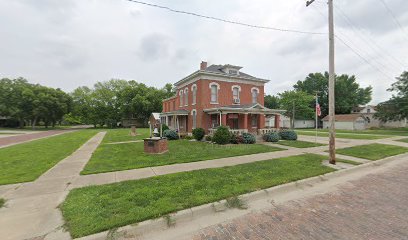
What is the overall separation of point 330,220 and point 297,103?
52234mm

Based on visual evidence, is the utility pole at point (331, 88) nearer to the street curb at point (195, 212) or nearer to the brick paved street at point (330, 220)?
the street curb at point (195, 212)

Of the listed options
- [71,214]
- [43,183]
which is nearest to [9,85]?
[43,183]

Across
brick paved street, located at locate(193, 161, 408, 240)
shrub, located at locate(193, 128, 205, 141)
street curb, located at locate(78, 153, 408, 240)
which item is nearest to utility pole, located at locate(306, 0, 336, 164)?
street curb, located at locate(78, 153, 408, 240)

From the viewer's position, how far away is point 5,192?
579 cm

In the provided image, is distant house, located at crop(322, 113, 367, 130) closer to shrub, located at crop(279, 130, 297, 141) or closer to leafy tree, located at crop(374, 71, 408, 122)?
leafy tree, located at crop(374, 71, 408, 122)

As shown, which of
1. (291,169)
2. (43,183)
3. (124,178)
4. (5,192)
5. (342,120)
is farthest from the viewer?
(342,120)

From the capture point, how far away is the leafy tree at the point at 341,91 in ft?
193

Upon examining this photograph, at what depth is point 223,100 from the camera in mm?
21172

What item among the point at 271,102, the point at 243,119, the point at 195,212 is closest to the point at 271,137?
the point at 243,119

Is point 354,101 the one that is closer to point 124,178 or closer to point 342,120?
point 342,120

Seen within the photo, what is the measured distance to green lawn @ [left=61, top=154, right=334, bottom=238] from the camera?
418 centimetres

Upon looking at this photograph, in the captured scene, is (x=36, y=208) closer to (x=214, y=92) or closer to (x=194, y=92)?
(x=214, y=92)

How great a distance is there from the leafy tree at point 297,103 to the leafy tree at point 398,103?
14852 millimetres

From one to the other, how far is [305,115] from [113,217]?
58504 mm
